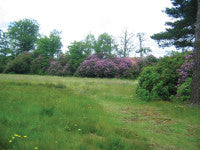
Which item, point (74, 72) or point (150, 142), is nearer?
point (150, 142)

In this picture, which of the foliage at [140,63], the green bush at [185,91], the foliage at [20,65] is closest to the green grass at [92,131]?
the green bush at [185,91]

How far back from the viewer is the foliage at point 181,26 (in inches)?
629

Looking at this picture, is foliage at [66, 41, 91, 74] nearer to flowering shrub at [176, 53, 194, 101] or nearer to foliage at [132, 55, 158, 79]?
foliage at [132, 55, 158, 79]

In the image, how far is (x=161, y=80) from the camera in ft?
30.2

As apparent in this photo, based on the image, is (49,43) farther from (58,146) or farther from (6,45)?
(58,146)

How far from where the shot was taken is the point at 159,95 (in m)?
9.10

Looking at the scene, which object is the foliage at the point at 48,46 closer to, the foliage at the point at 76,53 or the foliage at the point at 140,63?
the foliage at the point at 76,53

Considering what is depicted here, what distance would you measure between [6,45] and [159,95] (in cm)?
6461

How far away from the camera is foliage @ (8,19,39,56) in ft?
179

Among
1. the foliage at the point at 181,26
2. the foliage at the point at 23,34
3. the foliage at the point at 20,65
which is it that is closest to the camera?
the foliage at the point at 181,26

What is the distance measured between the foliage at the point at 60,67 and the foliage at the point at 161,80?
91.6ft

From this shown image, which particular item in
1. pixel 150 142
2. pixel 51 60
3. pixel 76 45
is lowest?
pixel 150 142

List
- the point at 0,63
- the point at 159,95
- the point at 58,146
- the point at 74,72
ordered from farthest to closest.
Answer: the point at 0,63, the point at 74,72, the point at 159,95, the point at 58,146

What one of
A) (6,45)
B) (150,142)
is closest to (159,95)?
(150,142)
